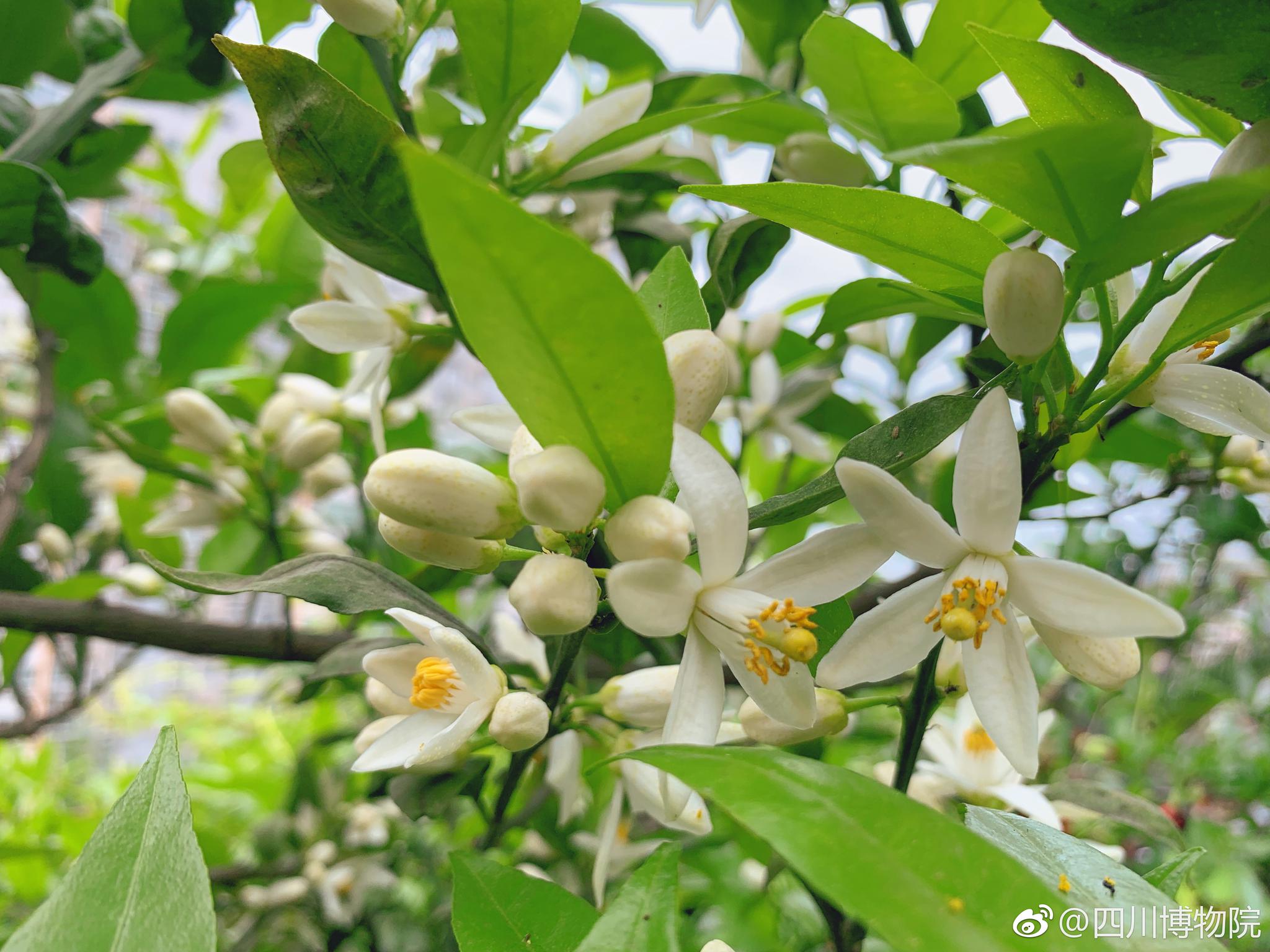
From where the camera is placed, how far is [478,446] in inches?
45.8

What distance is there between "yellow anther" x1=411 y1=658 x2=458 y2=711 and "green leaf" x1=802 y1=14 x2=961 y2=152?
0.42m

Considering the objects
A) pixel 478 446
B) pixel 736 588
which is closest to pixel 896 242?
pixel 736 588

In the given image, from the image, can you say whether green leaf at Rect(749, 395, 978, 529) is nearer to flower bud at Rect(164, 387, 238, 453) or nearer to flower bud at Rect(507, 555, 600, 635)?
flower bud at Rect(507, 555, 600, 635)

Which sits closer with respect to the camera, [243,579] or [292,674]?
[243,579]

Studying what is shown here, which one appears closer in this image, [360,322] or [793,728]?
[793,728]

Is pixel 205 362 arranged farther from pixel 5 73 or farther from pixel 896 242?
pixel 896 242

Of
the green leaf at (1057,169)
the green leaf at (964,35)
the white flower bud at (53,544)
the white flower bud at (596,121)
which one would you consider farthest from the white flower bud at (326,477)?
the green leaf at (1057,169)

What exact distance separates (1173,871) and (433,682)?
1.21ft

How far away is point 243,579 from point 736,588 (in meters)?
0.22

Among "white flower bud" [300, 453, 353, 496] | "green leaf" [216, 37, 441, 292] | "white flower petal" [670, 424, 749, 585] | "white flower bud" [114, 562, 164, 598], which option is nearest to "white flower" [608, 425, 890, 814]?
"white flower petal" [670, 424, 749, 585]

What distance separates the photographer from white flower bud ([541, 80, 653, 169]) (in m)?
0.61

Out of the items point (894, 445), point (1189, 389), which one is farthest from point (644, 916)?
point (1189, 389)

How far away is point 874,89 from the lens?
0.52 m

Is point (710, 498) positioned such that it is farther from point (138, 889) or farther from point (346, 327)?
point (346, 327)
